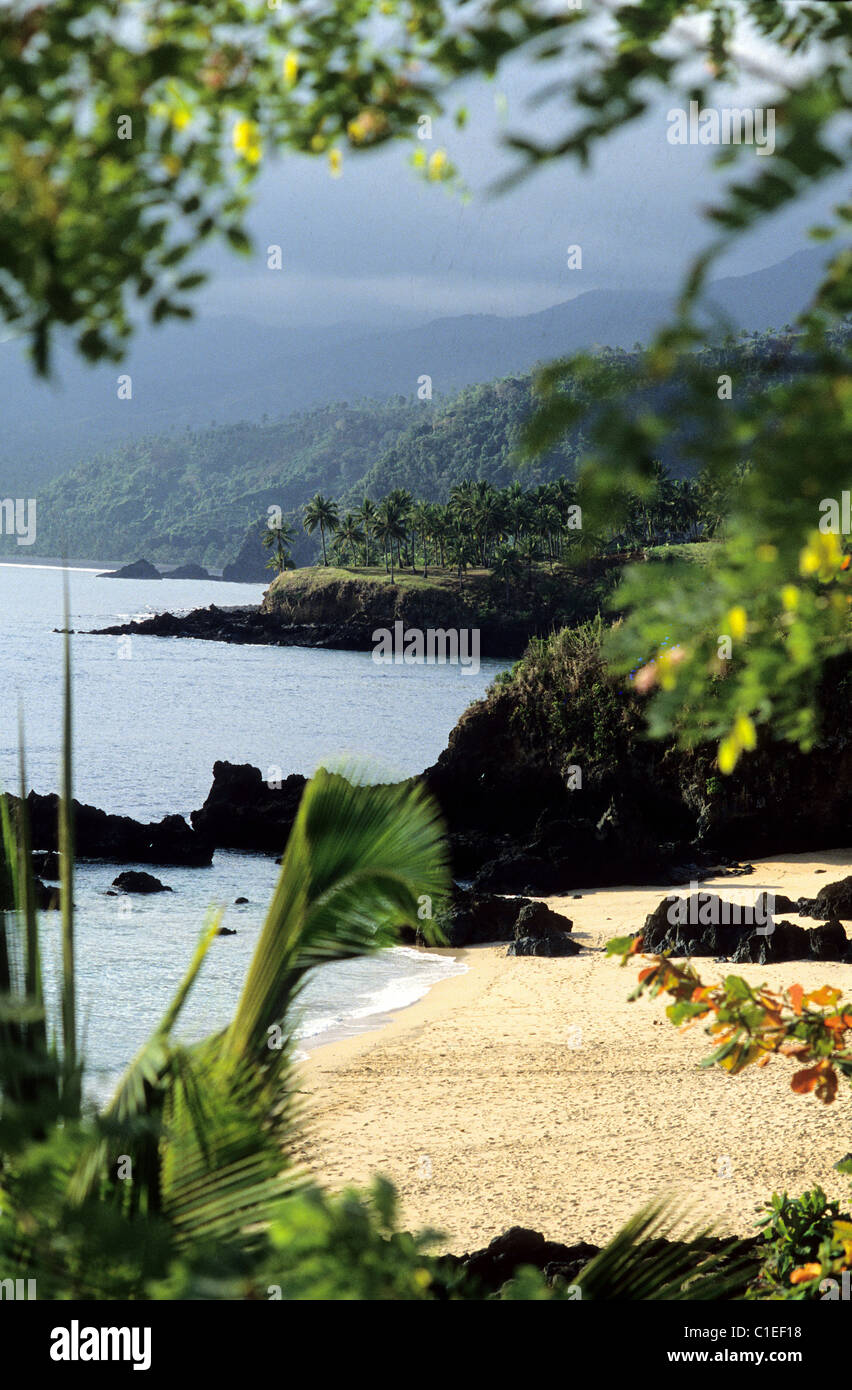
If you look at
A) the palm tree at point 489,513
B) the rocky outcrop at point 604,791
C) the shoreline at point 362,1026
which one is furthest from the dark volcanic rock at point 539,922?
the palm tree at point 489,513

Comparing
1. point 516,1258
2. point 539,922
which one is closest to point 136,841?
point 539,922

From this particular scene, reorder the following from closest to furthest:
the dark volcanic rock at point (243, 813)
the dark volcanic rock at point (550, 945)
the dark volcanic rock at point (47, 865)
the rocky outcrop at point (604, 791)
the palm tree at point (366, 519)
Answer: the dark volcanic rock at point (550, 945) → the rocky outcrop at point (604, 791) → the dark volcanic rock at point (47, 865) → the dark volcanic rock at point (243, 813) → the palm tree at point (366, 519)

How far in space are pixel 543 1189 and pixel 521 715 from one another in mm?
19380

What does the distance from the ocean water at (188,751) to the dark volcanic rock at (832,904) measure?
5433mm

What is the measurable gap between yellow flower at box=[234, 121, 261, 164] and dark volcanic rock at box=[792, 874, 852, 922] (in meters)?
15.9

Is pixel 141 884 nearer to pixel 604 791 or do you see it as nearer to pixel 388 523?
pixel 604 791

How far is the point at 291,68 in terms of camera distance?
7.16 ft

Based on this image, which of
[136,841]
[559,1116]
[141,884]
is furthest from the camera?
[136,841]

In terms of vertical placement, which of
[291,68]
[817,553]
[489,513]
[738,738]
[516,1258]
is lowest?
[516,1258]

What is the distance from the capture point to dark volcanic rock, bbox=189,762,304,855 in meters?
31.8

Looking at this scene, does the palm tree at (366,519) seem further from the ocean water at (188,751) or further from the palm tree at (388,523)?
the ocean water at (188,751)

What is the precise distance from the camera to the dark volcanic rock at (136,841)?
3003cm

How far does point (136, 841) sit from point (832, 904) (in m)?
19.9
